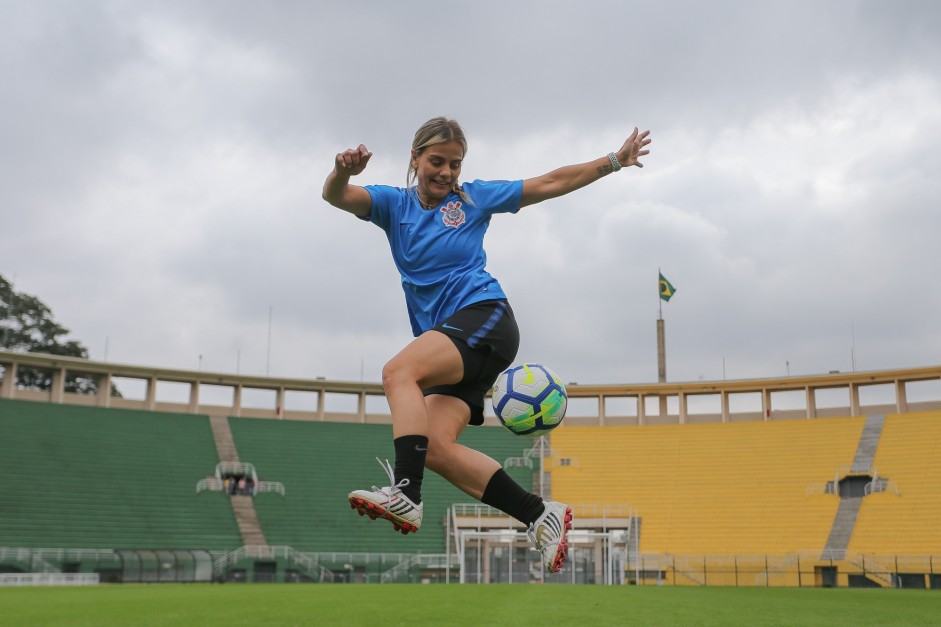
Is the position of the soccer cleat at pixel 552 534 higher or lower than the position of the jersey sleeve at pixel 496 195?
lower

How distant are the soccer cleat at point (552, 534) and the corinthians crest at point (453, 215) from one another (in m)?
1.58

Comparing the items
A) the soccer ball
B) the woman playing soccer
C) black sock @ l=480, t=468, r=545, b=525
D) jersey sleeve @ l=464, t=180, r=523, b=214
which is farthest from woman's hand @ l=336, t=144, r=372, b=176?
black sock @ l=480, t=468, r=545, b=525

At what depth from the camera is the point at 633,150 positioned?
4.99 metres

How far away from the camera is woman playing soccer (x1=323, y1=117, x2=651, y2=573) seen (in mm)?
4148

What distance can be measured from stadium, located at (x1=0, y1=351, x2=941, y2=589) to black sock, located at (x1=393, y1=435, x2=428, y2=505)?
26878 mm

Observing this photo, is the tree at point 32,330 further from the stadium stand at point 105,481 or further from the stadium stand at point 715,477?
the stadium stand at point 715,477

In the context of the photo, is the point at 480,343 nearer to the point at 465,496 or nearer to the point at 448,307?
the point at 448,307

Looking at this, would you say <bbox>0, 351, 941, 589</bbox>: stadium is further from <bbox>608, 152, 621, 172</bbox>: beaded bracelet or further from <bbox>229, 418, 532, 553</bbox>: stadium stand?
<bbox>608, 152, 621, 172</bbox>: beaded bracelet

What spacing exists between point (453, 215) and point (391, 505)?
62.8 inches

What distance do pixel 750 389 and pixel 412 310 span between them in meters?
46.4

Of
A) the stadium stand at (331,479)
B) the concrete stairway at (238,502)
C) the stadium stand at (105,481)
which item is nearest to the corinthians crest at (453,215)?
the stadium stand at (105,481)

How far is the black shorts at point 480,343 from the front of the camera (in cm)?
425

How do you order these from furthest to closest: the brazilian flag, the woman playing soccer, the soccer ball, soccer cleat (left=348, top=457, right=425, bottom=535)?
the brazilian flag → the soccer ball → the woman playing soccer → soccer cleat (left=348, top=457, right=425, bottom=535)

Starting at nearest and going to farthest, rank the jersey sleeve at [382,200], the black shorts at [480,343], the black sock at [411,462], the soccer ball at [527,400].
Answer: the black sock at [411,462]
the black shorts at [480,343]
the jersey sleeve at [382,200]
the soccer ball at [527,400]
